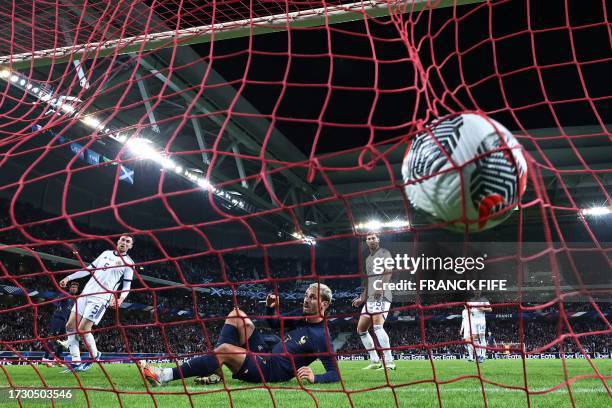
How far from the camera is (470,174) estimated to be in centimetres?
189

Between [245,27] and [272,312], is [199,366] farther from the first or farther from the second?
[245,27]

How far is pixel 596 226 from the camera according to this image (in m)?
21.2

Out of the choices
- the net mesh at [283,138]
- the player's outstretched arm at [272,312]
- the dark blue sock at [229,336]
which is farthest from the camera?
the player's outstretched arm at [272,312]

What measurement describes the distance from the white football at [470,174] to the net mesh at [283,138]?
0.08m

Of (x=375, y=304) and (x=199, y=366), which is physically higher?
(x=375, y=304)

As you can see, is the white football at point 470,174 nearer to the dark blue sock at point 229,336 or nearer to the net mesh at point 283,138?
the net mesh at point 283,138

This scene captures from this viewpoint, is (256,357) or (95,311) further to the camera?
(95,311)

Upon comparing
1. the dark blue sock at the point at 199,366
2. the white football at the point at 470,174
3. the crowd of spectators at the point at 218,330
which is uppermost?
the white football at the point at 470,174

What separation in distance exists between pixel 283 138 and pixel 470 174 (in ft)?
39.9

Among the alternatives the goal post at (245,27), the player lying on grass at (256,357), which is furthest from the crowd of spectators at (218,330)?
the goal post at (245,27)

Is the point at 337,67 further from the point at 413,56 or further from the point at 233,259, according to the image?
the point at 233,259

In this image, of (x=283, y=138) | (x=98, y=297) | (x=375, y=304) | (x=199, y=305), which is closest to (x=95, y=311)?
(x=98, y=297)

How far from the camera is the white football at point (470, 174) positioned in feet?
6.20

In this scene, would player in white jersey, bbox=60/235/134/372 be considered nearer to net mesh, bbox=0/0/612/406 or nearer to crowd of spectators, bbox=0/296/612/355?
net mesh, bbox=0/0/612/406
